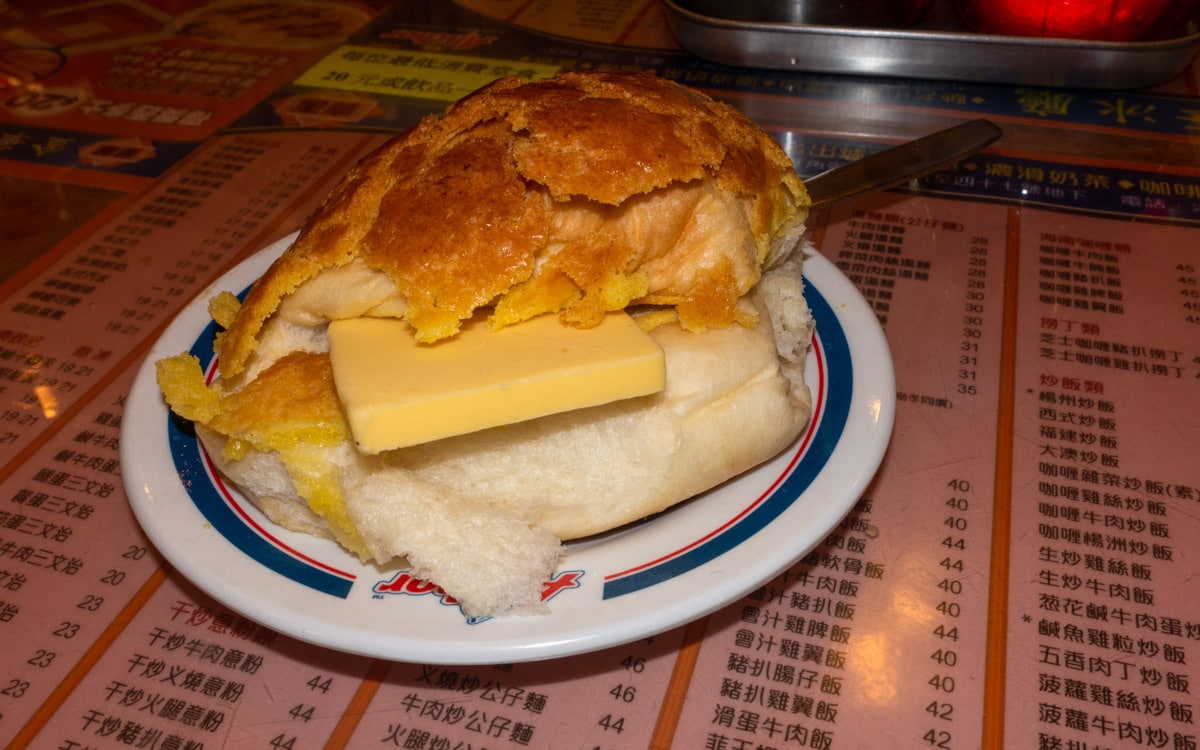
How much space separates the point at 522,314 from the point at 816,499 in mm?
572

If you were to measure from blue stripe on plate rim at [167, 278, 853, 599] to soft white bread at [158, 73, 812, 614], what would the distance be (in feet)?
0.15

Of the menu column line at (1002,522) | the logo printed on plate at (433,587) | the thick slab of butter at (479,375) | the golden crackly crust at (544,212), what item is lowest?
the menu column line at (1002,522)

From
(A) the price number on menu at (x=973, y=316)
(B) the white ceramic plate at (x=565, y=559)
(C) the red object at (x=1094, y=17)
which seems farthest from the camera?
(C) the red object at (x=1094, y=17)

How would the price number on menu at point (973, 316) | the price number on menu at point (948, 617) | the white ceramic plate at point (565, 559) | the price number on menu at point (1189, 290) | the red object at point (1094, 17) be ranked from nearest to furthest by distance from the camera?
the white ceramic plate at point (565, 559), the price number on menu at point (948, 617), the price number on menu at point (973, 316), the price number on menu at point (1189, 290), the red object at point (1094, 17)

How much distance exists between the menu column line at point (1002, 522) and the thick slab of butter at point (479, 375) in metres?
0.73

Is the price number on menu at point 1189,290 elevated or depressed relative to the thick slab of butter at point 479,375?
depressed

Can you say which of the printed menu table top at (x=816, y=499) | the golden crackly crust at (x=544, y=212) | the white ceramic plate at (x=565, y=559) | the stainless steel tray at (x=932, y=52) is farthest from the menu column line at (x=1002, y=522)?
the stainless steel tray at (x=932, y=52)

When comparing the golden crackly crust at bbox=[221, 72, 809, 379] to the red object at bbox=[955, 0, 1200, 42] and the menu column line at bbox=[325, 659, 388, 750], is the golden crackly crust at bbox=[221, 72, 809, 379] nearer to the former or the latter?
the menu column line at bbox=[325, 659, 388, 750]

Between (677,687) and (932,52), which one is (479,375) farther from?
(932,52)

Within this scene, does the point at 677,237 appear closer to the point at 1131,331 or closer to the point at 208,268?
the point at 1131,331

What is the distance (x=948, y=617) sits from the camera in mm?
1545

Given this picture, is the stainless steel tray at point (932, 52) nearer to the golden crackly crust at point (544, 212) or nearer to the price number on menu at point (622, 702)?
the golden crackly crust at point (544, 212)

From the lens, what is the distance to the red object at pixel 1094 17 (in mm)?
2904

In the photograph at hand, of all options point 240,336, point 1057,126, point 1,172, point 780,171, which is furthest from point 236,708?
point 1057,126
